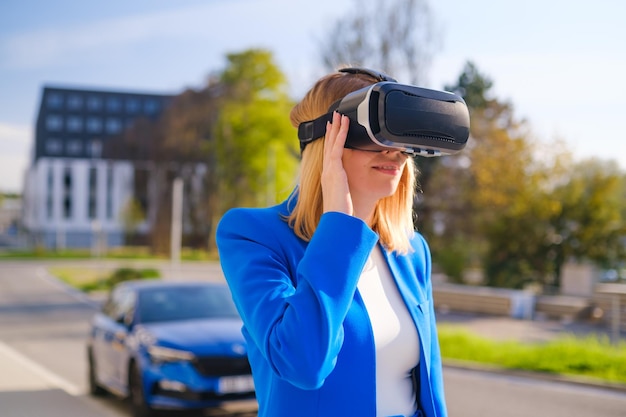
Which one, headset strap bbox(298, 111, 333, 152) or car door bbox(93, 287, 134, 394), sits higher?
headset strap bbox(298, 111, 333, 152)

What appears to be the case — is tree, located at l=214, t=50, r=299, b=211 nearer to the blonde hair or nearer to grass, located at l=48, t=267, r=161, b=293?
grass, located at l=48, t=267, r=161, b=293

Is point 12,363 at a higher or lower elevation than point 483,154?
lower

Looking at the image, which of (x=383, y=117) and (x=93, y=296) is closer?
(x=383, y=117)

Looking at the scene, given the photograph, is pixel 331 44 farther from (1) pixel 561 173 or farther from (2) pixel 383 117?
(2) pixel 383 117

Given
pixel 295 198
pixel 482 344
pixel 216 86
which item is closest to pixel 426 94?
pixel 295 198

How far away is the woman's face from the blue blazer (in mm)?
133

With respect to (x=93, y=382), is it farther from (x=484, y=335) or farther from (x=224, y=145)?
(x=224, y=145)

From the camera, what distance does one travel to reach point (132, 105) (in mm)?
91625

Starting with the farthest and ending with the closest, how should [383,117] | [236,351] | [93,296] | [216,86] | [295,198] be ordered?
[216,86] → [93,296] → [236,351] → [295,198] → [383,117]

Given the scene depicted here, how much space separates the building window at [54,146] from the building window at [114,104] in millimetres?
7338

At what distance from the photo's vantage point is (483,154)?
2509 centimetres

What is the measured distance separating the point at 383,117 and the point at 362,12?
21.1 m

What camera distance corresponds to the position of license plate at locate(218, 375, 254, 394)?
723 cm

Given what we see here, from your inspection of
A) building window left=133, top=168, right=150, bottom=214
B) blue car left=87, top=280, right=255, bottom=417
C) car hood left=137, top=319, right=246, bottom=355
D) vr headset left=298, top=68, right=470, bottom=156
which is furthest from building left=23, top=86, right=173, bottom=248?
vr headset left=298, top=68, right=470, bottom=156
